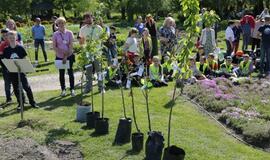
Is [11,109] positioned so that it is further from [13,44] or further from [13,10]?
[13,10]

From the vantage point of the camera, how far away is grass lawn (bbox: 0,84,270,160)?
349 inches

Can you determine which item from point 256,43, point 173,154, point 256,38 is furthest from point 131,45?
point 173,154

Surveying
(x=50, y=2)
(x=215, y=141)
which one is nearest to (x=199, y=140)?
(x=215, y=141)

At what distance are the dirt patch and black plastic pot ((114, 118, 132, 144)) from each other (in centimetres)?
83

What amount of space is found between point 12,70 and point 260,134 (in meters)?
5.70

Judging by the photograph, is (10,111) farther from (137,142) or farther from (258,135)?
(258,135)

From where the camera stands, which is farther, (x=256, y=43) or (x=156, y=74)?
(x=256, y=43)

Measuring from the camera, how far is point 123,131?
9.06m

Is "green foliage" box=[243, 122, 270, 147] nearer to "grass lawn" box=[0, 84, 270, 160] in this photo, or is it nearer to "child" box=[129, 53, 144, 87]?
"grass lawn" box=[0, 84, 270, 160]

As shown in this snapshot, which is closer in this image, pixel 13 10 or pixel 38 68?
pixel 38 68

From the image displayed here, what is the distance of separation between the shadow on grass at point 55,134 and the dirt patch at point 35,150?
0.25m

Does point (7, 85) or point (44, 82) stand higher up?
point (7, 85)

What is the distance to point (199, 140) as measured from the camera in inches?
373

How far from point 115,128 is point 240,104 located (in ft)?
13.8
